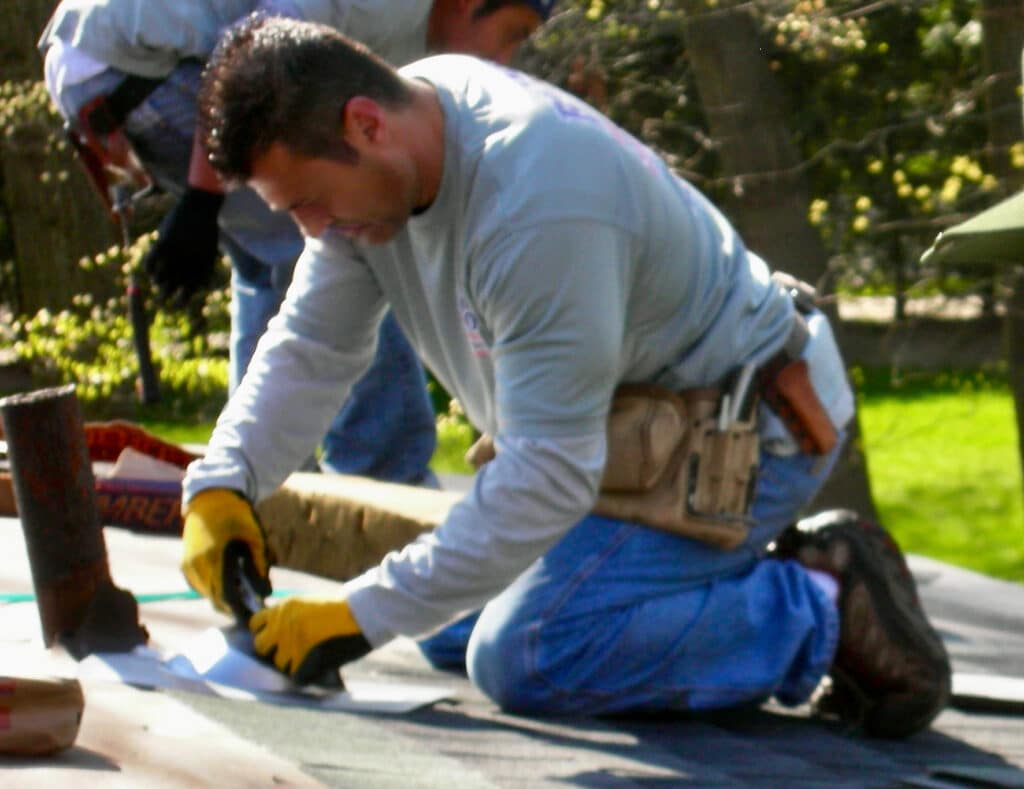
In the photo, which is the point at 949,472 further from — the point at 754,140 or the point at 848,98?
the point at 754,140

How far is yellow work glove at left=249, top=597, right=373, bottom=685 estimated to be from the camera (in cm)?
262

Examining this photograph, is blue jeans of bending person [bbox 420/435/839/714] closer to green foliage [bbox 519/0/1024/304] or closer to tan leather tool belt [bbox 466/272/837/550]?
tan leather tool belt [bbox 466/272/837/550]

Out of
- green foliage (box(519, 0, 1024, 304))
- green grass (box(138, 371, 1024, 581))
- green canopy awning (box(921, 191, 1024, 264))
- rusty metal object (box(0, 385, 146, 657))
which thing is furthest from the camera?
green grass (box(138, 371, 1024, 581))

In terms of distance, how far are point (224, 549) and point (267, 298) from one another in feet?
4.10

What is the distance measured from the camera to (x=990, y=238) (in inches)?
80.6

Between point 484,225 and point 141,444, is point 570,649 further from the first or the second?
point 141,444

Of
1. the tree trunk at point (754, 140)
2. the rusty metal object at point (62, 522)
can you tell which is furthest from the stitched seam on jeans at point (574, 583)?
the tree trunk at point (754, 140)

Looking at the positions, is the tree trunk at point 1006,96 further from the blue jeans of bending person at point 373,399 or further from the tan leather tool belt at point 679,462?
the tan leather tool belt at point 679,462

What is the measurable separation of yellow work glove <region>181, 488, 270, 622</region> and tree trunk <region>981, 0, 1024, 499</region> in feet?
12.9

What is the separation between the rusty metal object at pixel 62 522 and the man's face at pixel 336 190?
1.56 feet

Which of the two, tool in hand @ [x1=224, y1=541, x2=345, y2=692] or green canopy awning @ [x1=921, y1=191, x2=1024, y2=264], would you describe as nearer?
green canopy awning @ [x1=921, y1=191, x2=1024, y2=264]

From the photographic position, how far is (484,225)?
2600mm

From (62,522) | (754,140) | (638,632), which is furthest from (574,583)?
(754,140)

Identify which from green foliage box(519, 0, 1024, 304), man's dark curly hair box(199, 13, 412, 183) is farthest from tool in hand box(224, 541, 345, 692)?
green foliage box(519, 0, 1024, 304)
